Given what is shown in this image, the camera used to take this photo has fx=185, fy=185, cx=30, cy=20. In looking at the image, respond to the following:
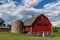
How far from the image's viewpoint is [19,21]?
69.6 meters

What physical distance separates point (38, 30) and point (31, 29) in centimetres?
267

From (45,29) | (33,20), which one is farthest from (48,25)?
(33,20)

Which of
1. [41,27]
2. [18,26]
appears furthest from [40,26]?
[18,26]

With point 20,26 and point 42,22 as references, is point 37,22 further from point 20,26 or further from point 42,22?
point 20,26

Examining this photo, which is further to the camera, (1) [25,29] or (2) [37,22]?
(1) [25,29]

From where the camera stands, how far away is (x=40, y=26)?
69062 mm

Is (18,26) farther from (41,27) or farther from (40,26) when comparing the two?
(41,27)

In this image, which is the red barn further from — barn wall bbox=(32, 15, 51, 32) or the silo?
the silo

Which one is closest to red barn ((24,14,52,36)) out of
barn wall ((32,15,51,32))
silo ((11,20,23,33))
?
barn wall ((32,15,51,32))

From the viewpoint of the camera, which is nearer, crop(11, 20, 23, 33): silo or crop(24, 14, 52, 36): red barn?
crop(24, 14, 52, 36): red barn

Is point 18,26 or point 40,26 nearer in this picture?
point 40,26

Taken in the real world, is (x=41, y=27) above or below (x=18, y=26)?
below

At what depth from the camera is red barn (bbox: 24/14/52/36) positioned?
68069mm

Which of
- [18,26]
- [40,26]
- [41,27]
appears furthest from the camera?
[18,26]
